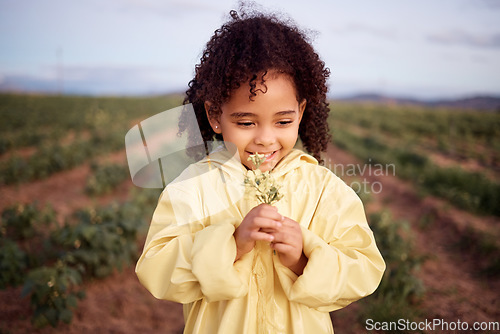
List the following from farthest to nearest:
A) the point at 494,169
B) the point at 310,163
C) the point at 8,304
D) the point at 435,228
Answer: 1. the point at 494,169
2. the point at 435,228
3. the point at 8,304
4. the point at 310,163

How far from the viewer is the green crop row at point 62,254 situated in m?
2.91

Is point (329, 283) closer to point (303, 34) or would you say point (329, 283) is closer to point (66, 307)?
point (303, 34)

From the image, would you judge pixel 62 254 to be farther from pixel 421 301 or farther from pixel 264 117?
pixel 421 301

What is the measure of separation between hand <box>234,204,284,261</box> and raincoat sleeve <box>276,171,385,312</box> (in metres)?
0.16

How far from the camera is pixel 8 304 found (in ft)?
10.8

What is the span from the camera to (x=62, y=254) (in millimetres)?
3631

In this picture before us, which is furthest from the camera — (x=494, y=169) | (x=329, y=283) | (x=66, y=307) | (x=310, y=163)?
(x=494, y=169)

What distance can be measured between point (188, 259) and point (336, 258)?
528 mm

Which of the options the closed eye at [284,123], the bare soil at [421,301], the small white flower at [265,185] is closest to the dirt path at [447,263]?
the bare soil at [421,301]

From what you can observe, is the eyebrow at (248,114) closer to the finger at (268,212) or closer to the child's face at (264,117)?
the child's face at (264,117)

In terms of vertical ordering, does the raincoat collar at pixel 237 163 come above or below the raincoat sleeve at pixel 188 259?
above

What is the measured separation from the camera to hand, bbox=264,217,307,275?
1179mm

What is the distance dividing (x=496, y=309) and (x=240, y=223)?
3543mm

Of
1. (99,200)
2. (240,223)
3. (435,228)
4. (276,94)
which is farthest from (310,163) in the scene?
(99,200)
